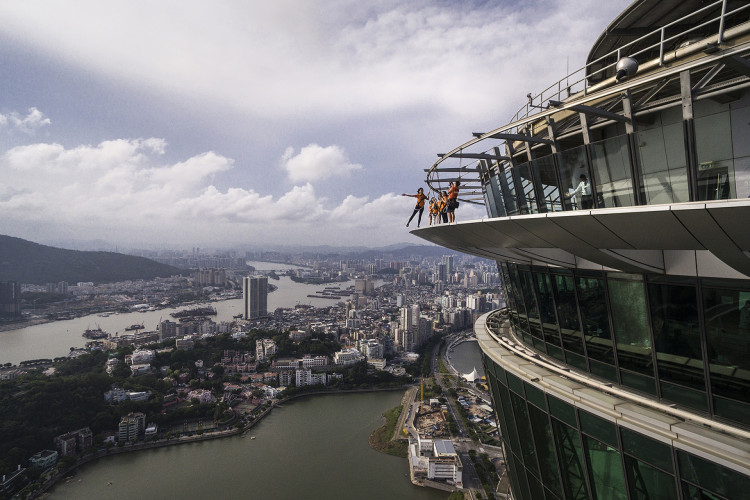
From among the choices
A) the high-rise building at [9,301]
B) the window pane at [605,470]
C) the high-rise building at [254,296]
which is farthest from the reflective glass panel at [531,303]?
the high-rise building at [9,301]

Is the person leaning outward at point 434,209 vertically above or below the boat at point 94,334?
above

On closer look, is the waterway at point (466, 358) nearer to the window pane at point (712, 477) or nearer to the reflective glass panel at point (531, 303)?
the reflective glass panel at point (531, 303)

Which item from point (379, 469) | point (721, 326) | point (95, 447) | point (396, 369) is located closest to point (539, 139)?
point (721, 326)

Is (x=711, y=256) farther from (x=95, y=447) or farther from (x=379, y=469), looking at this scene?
(x=95, y=447)

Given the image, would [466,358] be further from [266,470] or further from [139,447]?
[139,447]

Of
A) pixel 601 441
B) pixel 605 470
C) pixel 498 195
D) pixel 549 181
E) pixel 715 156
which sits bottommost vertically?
pixel 605 470

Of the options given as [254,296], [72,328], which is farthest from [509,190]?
[72,328]

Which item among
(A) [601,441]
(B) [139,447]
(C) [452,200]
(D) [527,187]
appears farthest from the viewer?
(B) [139,447]

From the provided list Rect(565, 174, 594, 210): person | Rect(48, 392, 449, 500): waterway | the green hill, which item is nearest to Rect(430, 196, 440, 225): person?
Rect(565, 174, 594, 210): person
